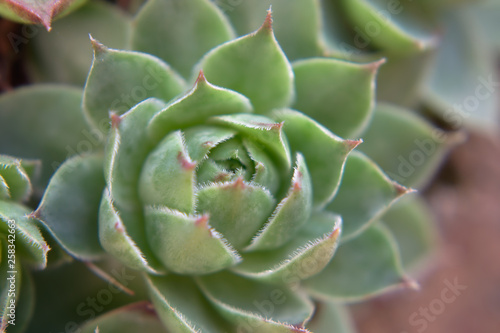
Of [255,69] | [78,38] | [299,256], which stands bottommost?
[299,256]

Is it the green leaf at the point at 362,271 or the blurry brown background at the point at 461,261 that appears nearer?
the green leaf at the point at 362,271

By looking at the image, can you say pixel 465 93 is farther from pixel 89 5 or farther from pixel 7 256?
pixel 7 256

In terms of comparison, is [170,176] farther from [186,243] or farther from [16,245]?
[16,245]

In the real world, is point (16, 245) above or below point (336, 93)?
below

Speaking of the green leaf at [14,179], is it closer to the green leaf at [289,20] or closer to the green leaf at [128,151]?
the green leaf at [128,151]

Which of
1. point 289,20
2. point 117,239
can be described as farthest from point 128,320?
point 289,20

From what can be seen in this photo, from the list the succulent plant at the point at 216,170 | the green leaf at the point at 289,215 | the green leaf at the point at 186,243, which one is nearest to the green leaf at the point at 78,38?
the succulent plant at the point at 216,170

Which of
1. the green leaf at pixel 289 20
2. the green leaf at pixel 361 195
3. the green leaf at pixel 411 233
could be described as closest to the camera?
the green leaf at pixel 361 195

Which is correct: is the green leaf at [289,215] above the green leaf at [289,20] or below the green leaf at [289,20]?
below
